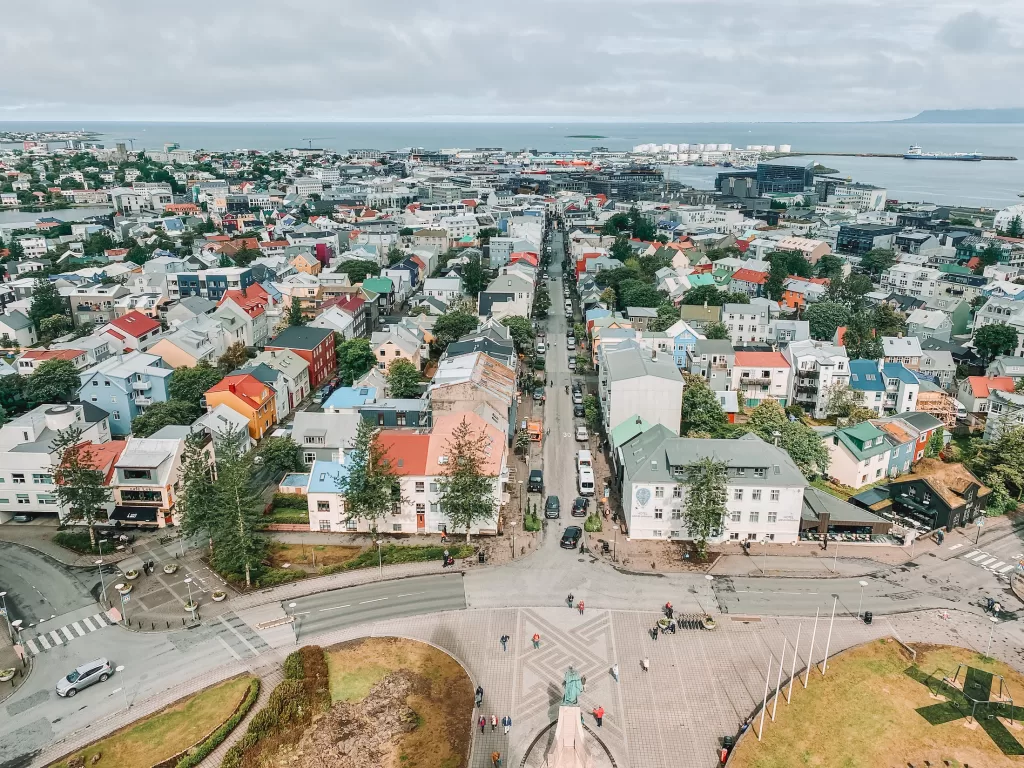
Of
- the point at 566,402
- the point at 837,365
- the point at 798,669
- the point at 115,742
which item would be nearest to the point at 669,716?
the point at 798,669

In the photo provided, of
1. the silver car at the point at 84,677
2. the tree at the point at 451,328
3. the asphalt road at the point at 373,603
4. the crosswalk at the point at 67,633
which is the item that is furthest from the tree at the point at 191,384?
the silver car at the point at 84,677

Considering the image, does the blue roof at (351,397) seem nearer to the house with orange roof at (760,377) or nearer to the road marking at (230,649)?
the road marking at (230,649)

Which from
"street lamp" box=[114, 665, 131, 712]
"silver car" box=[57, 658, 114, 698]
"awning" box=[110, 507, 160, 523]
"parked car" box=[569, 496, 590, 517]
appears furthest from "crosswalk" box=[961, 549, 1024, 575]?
"awning" box=[110, 507, 160, 523]

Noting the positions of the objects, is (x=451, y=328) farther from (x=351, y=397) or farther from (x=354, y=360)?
(x=351, y=397)

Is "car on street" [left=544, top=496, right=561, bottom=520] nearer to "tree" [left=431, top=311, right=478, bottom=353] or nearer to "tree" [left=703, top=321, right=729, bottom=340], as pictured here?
"tree" [left=431, top=311, right=478, bottom=353]

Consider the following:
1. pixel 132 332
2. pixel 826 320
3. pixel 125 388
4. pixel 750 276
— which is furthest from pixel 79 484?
pixel 750 276

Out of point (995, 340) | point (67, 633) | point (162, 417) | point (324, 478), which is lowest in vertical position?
point (67, 633)

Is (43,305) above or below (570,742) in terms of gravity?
above

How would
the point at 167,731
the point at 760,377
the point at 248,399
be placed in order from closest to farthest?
the point at 167,731, the point at 248,399, the point at 760,377
